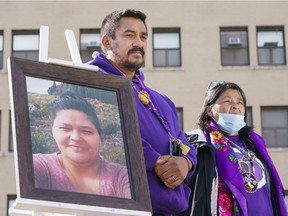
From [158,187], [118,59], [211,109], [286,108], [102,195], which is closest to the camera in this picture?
[102,195]

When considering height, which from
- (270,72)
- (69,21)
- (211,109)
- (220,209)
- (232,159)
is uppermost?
(69,21)

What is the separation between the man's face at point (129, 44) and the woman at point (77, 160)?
2.12 ft

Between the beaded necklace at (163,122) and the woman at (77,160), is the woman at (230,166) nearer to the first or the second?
the beaded necklace at (163,122)

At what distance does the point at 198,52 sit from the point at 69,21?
393 cm

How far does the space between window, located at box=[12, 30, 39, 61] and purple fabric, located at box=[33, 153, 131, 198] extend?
1979 cm

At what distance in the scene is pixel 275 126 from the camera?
2252 cm

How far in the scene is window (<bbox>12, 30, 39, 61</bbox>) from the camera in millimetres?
22891

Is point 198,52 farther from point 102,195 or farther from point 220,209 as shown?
point 102,195

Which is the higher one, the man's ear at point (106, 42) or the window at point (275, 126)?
the window at point (275, 126)

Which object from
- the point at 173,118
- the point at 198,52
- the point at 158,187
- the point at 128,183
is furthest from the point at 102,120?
the point at 198,52

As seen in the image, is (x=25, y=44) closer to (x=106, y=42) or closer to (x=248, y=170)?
(x=248, y=170)

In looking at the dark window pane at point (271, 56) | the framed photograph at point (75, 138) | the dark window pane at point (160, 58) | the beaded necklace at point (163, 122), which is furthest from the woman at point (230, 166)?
the dark window pane at point (271, 56)

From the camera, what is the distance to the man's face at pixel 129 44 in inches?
156

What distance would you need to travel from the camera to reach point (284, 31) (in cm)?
2308
